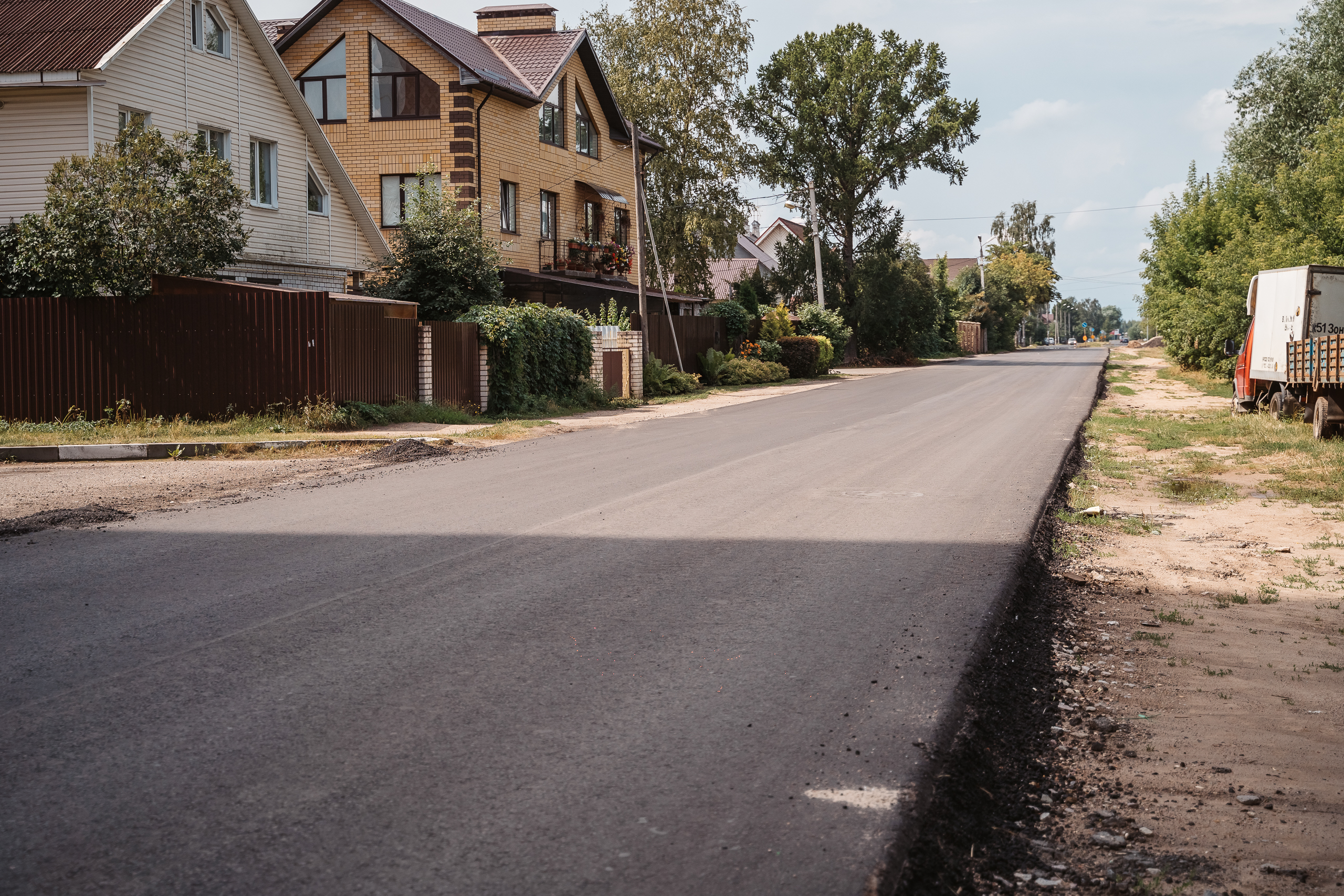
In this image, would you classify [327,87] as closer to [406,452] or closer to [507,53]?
[507,53]

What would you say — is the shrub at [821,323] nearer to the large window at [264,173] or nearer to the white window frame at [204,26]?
the large window at [264,173]

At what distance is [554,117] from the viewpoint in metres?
36.9

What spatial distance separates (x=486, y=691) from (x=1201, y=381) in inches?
1426

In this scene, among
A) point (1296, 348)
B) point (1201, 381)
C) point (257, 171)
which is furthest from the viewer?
point (1201, 381)

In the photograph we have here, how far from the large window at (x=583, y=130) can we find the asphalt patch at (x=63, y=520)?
29907mm

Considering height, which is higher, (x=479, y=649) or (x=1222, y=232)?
(x=1222, y=232)

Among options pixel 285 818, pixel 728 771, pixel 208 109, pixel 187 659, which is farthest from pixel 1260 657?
pixel 208 109

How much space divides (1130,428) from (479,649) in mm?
16618

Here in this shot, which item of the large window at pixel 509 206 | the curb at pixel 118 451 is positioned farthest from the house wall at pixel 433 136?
the curb at pixel 118 451

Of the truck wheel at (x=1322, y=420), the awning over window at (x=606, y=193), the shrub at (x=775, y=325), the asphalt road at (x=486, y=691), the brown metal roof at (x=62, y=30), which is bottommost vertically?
the asphalt road at (x=486, y=691)

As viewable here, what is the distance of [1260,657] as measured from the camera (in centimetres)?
592

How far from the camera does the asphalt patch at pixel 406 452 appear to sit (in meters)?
15.2

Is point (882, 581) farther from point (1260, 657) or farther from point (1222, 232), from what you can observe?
point (1222, 232)

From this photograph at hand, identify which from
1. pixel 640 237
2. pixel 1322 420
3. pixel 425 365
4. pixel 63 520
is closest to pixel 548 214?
pixel 640 237
